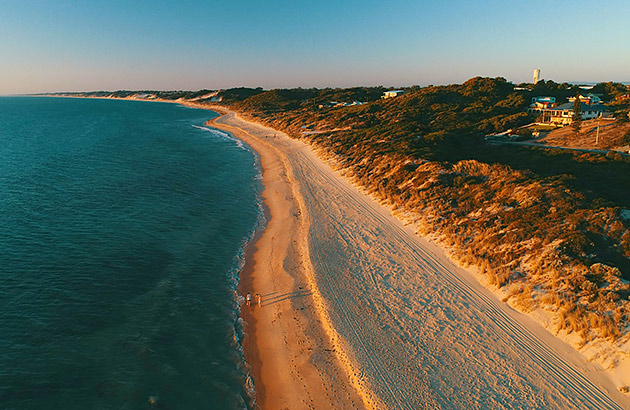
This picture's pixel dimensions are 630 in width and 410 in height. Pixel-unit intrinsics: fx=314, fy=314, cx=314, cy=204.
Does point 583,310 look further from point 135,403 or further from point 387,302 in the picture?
point 135,403

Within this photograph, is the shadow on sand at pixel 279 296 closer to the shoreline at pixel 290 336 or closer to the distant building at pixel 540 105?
the shoreline at pixel 290 336

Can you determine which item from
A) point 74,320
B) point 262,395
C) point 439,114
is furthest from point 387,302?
point 439,114

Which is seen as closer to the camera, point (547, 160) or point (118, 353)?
point (118, 353)

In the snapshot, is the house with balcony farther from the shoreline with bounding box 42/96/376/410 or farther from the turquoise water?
the turquoise water

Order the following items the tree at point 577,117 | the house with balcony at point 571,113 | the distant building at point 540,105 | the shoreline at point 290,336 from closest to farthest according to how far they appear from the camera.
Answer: the shoreline at point 290,336 → the tree at point 577,117 → the house with balcony at point 571,113 → the distant building at point 540,105

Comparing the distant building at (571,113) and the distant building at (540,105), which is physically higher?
the distant building at (540,105)

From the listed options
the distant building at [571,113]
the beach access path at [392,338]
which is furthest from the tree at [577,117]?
the beach access path at [392,338]
